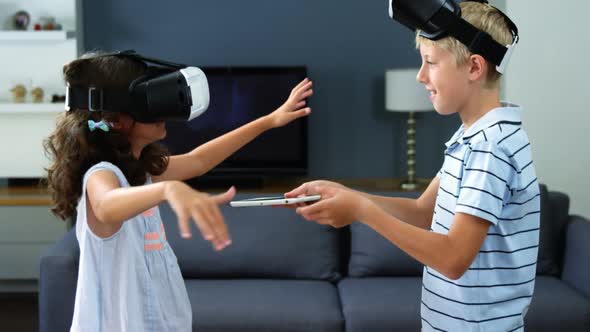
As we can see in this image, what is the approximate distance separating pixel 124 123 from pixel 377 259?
6.78ft

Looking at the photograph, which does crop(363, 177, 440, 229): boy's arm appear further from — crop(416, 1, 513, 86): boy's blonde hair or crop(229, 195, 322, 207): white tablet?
crop(416, 1, 513, 86): boy's blonde hair

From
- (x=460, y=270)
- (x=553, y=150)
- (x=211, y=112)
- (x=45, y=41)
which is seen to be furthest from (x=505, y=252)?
(x=45, y=41)

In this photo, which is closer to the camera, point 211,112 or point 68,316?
point 68,316

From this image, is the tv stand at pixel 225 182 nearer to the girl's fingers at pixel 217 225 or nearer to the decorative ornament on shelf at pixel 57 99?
the decorative ornament on shelf at pixel 57 99

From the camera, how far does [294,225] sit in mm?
3779

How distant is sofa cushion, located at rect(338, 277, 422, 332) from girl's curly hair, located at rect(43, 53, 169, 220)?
1.66 m

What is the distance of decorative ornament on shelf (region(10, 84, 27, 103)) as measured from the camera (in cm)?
484

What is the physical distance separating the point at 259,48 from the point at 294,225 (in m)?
1.72

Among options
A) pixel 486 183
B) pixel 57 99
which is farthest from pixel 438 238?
pixel 57 99

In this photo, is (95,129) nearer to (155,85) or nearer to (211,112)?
(155,85)

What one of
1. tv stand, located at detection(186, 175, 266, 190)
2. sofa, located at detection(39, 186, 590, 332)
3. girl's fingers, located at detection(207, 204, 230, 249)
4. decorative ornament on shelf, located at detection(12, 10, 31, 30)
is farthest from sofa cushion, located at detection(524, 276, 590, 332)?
decorative ornament on shelf, located at detection(12, 10, 31, 30)

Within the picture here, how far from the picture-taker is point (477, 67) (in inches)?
71.1

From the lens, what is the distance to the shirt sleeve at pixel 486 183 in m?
1.69

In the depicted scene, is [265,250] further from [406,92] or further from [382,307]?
[406,92]
